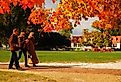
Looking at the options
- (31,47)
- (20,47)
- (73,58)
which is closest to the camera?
(20,47)

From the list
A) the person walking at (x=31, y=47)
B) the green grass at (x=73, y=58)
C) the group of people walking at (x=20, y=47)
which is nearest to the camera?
the group of people walking at (x=20, y=47)

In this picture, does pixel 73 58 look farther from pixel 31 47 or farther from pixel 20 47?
pixel 20 47

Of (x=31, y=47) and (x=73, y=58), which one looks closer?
(x=31, y=47)

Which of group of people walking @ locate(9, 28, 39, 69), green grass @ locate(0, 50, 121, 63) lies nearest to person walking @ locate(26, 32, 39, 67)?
group of people walking @ locate(9, 28, 39, 69)

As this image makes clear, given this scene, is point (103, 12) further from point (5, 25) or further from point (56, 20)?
point (5, 25)

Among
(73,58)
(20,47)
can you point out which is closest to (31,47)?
(20,47)

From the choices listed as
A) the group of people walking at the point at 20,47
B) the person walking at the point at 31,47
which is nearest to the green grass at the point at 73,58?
the person walking at the point at 31,47

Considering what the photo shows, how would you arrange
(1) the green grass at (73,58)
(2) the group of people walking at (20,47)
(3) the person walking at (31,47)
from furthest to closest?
(1) the green grass at (73,58), (3) the person walking at (31,47), (2) the group of people walking at (20,47)

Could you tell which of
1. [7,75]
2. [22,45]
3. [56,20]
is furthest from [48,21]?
[22,45]

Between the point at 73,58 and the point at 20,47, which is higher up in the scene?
the point at 20,47

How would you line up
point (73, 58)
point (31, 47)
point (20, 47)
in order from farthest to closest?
point (73, 58), point (31, 47), point (20, 47)

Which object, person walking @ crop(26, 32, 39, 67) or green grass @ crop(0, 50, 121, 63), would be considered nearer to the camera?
person walking @ crop(26, 32, 39, 67)

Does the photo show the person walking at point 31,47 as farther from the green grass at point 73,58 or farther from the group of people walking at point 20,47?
the green grass at point 73,58

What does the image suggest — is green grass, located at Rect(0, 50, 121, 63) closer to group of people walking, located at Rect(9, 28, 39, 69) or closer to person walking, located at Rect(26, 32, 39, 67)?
person walking, located at Rect(26, 32, 39, 67)
